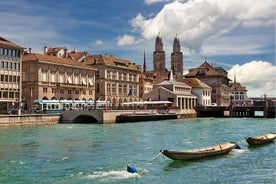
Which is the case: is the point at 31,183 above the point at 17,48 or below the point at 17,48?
below

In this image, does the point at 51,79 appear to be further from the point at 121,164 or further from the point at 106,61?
the point at 121,164

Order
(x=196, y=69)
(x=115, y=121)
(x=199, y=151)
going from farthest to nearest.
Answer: (x=196, y=69), (x=115, y=121), (x=199, y=151)

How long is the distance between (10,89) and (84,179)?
62489 mm

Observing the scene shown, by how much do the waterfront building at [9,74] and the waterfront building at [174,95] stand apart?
43474mm

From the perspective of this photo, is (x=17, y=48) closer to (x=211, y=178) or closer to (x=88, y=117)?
(x=88, y=117)

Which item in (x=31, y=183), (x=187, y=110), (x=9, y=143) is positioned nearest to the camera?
(x=31, y=183)

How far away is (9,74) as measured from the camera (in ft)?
280

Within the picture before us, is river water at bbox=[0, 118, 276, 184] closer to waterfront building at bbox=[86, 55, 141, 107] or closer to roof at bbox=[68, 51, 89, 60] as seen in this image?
waterfront building at bbox=[86, 55, 141, 107]

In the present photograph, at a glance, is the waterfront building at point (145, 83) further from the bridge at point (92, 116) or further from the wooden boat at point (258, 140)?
the wooden boat at point (258, 140)

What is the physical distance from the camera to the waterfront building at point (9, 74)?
83062 millimetres

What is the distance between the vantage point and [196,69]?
570 feet

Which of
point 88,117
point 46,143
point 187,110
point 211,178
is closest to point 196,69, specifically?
point 187,110

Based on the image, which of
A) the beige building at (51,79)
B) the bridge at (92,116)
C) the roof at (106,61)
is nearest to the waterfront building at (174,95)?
the roof at (106,61)

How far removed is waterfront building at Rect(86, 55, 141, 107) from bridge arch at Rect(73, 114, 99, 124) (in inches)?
1114
